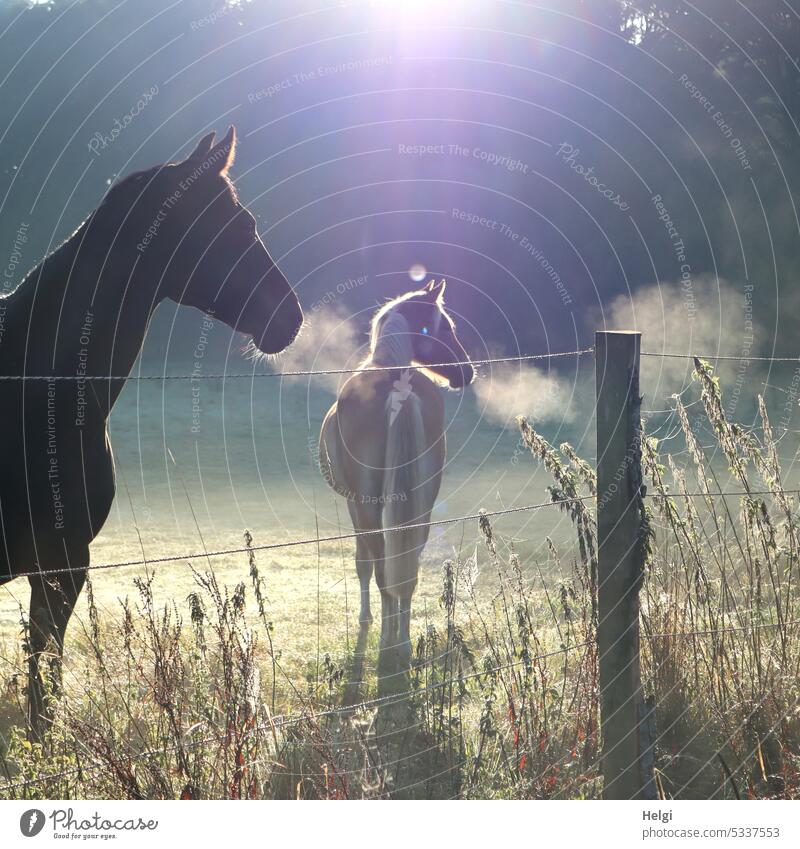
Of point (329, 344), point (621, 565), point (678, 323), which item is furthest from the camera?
point (678, 323)

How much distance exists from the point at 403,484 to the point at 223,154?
2189 mm

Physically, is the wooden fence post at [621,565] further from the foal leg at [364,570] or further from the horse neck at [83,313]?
the foal leg at [364,570]

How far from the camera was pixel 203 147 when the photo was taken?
4125 millimetres

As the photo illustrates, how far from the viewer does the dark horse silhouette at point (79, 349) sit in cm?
370

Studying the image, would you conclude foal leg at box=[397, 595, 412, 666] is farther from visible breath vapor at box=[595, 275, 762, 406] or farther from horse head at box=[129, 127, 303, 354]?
visible breath vapor at box=[595, 275, 762, 406]

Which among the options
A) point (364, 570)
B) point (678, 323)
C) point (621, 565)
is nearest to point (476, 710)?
point (621, 565)

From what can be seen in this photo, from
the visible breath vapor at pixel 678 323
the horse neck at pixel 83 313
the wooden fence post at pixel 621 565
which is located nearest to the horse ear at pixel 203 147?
the horse neck at pixel 83 313

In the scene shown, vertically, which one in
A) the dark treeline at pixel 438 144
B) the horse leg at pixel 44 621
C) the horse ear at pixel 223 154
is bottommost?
the horse leg at pixel 44 621

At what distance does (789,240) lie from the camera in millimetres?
12258

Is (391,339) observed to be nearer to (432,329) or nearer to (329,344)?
(432,329)

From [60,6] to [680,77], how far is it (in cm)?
697

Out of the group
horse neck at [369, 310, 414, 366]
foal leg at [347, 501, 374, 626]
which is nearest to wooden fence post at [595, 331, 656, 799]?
horse neck at [369, 310, 414, 366]

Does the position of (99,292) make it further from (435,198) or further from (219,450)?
(219,450)

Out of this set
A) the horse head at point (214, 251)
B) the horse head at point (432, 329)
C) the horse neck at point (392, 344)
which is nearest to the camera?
the horse head at point (214, 251)
